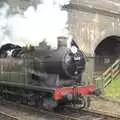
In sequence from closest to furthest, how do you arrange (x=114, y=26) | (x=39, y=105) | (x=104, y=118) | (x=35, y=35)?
1. (x=104, y=118)
2. (x=39, y=105)
3. (x=35, y=35)
4. (x=114, y=26)

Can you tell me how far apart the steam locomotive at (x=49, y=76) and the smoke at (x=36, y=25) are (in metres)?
0.69

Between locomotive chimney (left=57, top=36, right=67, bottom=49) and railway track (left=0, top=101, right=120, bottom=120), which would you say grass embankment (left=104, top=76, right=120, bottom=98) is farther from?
locomotive chimney (left=57, top=36, right=67, bottom=49)

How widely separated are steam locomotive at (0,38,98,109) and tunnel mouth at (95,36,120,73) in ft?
41.9

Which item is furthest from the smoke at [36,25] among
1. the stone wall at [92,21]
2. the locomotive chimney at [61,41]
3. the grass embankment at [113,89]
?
the stone wall at [92,21]

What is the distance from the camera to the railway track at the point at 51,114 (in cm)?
1473

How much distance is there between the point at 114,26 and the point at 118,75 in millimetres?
3481

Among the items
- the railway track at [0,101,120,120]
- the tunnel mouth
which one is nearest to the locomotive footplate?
the railway track at [0,101,120,120]

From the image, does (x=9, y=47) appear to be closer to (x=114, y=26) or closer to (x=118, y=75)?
(x=118, y=75)

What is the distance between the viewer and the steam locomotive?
14.8 meters

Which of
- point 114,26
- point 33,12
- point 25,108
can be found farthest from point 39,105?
point 114,26

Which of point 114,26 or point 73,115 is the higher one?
point 114,26

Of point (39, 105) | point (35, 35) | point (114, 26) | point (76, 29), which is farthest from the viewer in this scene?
point (114, 26)

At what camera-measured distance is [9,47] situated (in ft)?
Result: 56.5

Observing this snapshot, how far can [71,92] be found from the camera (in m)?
14.8
